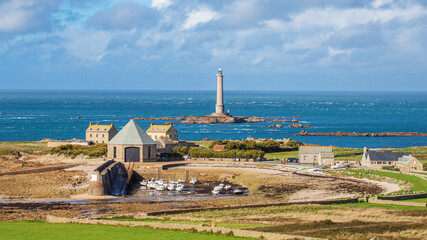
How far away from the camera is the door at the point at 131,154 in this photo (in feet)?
225

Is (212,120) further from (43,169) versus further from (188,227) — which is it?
(188,227)

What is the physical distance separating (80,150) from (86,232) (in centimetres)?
4378

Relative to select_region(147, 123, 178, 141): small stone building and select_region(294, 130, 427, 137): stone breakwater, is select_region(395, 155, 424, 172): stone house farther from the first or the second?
select_region(294, 130, 427, 137): stone breakwater

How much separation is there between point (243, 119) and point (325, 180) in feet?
404

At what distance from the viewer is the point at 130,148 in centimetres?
6869

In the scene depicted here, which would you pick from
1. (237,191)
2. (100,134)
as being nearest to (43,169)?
(237,191)

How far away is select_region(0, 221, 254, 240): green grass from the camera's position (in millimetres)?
32719

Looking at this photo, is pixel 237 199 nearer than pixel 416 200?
No

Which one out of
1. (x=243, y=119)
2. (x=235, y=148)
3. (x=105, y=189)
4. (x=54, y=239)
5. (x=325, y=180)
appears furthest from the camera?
(x=243, y=119)

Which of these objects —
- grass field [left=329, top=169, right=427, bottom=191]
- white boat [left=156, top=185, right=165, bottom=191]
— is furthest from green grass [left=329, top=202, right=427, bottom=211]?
white boat [left=156, top=185, right=165, bottom=191]

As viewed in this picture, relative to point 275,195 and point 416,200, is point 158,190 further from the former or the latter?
point 416,200

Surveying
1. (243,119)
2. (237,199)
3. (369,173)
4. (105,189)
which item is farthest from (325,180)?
(243,119)

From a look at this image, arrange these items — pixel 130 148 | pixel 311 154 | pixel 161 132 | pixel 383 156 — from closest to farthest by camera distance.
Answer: pixel 383 156, pixel 130 148, pixel 311 154, pixel 161 132

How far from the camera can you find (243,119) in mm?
181125
